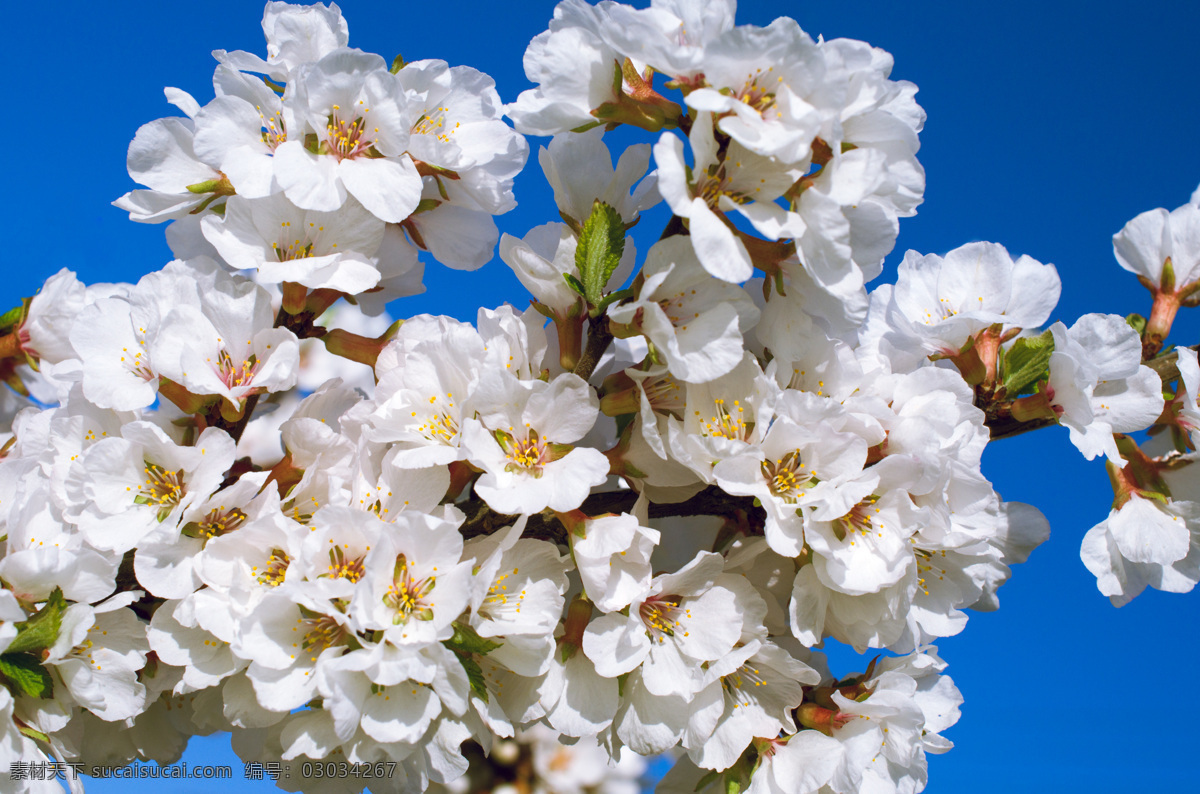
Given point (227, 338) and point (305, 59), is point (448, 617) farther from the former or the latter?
point (305, 59)

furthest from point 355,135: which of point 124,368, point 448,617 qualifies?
point 448,617

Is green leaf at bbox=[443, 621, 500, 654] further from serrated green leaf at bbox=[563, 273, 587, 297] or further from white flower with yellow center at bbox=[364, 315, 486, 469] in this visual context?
serrated green leaf at bbox=[563, 273, 587, 297]

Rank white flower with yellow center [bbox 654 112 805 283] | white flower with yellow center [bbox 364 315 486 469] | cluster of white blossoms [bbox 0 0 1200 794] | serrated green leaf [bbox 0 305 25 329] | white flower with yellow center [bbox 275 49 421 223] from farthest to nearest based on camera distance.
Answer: serrated green leaf [bbox 0 305 25 329]
white flower with yellow center [bbox 275 49 421 223]
white flower with yellow center [bbox 364 315 486 469]
cluster of white blossoms [bbox 0 0 1200 794]
white flower with yellow center [bbox 654 112 805 283]

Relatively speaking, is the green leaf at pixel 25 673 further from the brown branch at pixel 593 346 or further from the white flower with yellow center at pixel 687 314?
the white flower with yellow center at pixel 687 314

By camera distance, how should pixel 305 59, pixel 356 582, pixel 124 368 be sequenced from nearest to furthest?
1. pixel 356 582
2. pixel 124 368
3. pixel 305 59

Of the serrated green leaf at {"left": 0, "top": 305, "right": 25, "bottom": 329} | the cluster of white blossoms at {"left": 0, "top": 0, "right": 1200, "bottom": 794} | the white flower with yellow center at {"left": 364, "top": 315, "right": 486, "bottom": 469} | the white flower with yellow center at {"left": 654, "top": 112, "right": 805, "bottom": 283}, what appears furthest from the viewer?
the serrated green leaf at {"left": 0, "top": 305, "right": 25, "bottom": 329}

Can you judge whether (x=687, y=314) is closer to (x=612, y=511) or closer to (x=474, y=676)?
(x=612, y=511)

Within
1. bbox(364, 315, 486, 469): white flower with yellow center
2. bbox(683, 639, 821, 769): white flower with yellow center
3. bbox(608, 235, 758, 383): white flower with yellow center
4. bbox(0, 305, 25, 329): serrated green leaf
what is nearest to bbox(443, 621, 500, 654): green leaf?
bbox(364, 315, 486, 469): white flower with yellow center

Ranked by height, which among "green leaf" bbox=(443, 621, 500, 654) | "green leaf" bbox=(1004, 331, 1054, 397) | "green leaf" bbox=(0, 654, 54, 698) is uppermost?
"green leaf" bbox=(1004, 331, 1054, 397)
